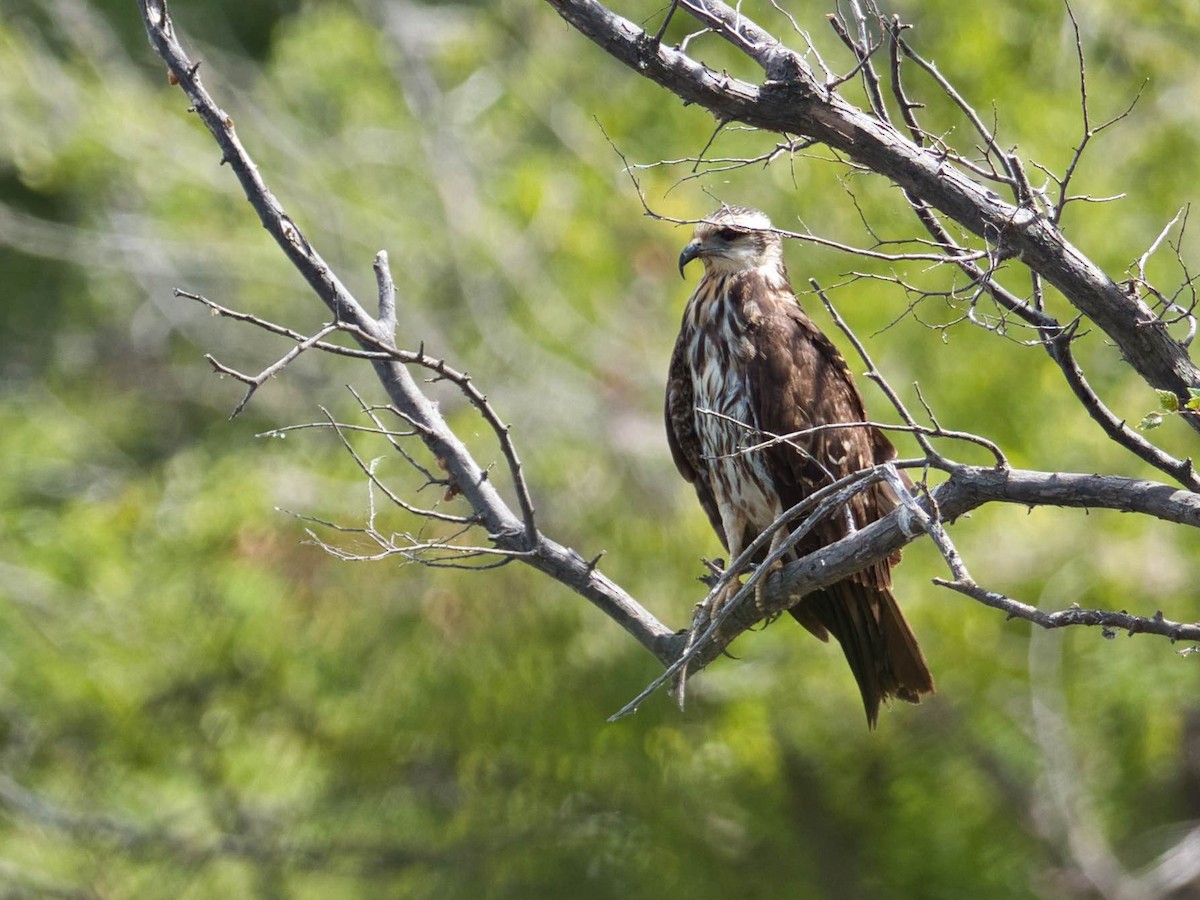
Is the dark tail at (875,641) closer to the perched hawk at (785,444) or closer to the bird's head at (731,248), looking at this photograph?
the perched hawk at (785,444)

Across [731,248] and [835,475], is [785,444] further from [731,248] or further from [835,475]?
[731,248]

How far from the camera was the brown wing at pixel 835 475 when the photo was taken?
414cm

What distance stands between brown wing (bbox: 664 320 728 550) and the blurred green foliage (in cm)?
141

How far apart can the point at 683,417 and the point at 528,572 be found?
8.59ft

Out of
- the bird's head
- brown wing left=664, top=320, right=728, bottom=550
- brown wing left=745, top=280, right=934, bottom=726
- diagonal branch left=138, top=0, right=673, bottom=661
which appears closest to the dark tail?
brown wing left=745, top=280, right=934, bottom=726

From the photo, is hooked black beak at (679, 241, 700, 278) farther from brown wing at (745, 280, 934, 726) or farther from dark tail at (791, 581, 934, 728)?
dark tail at (791, 581, 934, 728)

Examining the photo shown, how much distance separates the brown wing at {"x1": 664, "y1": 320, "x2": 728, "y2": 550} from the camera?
449 cm

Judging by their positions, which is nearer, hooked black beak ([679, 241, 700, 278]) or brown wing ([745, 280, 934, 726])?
brown wing ([745, 280, 934, 726])

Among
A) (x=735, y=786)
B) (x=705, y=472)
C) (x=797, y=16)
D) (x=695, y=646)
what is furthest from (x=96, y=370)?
(x=695, y=646)

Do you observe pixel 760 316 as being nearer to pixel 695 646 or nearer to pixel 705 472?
pixel 705 472

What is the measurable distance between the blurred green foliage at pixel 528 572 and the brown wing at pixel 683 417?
1410 millimetres

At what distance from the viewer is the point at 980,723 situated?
7191 millimetres

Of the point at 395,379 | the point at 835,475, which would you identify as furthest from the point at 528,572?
the point at 395,379

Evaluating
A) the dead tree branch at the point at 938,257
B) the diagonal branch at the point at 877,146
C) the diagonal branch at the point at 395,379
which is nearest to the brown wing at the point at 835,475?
the diagonal branch at the point at 395,379
